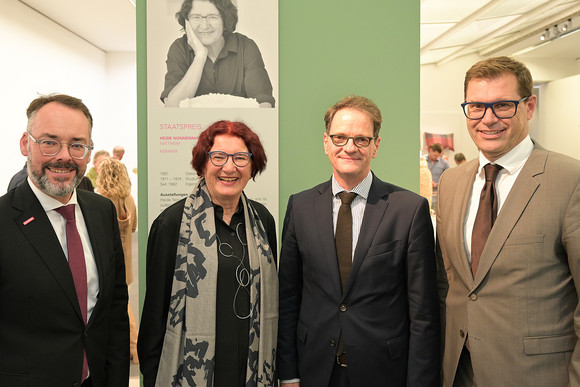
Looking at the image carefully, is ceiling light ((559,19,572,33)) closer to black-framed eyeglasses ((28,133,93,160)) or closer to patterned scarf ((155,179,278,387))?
patterned scarf ((155,179,278,387))

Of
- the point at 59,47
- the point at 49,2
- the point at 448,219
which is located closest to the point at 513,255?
the point at 448,219

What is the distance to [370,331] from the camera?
210 cm

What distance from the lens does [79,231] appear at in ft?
7.10

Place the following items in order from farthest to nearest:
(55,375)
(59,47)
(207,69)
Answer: (59,47) → (207,69) → (55,375)

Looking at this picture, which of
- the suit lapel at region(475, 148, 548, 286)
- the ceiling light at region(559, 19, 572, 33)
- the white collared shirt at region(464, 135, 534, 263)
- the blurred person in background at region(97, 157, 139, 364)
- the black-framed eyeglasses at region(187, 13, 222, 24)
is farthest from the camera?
the ceiling light at region(559, 19, 572, 33)

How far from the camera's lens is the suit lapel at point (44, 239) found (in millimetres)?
1942

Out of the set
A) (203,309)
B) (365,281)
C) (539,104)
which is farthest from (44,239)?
(539,104)

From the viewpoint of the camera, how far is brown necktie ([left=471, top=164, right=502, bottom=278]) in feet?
6.81

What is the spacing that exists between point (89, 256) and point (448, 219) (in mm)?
1645

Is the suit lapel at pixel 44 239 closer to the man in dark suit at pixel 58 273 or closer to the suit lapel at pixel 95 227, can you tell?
the man in dark suit at pixel 58 273

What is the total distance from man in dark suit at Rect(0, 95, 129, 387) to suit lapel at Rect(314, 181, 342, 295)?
3.20ft

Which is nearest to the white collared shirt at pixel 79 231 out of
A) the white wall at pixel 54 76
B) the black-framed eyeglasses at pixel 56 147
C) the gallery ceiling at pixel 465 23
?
the black-framed eyeglasses at pixel 56 147

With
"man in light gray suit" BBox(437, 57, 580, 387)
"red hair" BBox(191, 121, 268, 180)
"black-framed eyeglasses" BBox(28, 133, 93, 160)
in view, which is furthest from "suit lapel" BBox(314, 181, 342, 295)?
"black-framed eyeglasses" BBox(28, 133, 93, 160)

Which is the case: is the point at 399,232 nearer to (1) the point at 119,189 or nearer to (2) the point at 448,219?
(2) the point at 448,219
